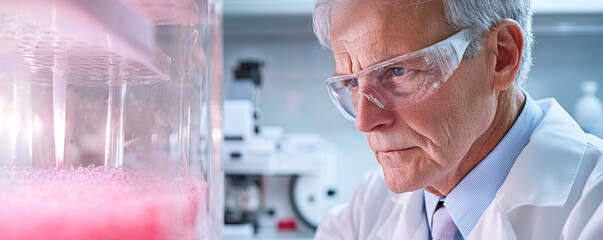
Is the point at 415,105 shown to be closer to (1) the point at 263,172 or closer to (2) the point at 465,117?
(2) the point at 465,117

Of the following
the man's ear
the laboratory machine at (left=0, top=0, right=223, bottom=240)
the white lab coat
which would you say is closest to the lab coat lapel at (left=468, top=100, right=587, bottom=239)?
the white lab coat

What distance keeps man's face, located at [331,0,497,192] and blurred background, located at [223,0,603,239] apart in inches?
71.1

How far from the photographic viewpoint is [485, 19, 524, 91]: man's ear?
1.00 m

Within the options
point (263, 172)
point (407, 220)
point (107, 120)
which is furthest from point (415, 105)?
point (263, 172)

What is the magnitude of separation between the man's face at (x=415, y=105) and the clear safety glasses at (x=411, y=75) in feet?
0.05

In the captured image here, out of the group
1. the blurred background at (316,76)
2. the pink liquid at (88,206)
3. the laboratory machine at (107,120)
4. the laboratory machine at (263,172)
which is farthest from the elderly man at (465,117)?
the blurred background at (316,76)

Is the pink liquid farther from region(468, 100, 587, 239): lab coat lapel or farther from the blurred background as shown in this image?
the blurred background

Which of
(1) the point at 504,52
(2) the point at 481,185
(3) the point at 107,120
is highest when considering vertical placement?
(1) the point at 504,52

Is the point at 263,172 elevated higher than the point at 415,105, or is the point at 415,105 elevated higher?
the point at 415,105

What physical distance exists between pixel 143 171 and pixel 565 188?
695mm

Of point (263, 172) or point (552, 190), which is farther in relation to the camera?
point (263, 172)

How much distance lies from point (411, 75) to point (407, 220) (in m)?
0.35

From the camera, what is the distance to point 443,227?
1119mm

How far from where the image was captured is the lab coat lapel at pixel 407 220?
117cm
